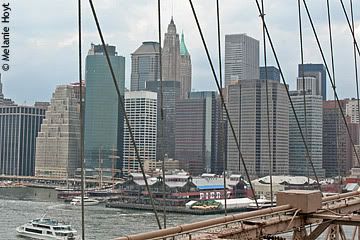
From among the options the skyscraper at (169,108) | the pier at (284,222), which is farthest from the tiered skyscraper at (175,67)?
the pier at (284,222)

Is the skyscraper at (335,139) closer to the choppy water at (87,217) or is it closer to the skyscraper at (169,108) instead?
the choppy water at (87,217)

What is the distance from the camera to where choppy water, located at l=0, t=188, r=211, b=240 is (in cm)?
1387

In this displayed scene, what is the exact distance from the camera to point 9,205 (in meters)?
20.5

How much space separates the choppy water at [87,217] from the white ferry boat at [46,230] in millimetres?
306

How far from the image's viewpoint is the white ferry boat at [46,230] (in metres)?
14.5

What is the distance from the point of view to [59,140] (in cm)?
3081

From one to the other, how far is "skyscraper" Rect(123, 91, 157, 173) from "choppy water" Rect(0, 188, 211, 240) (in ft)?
14.9

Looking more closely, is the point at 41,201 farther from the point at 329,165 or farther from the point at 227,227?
the point at 227,227

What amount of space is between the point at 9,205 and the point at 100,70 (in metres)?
5.86

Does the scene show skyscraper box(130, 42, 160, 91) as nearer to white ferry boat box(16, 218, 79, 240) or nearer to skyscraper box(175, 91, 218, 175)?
skyscraper box(175, 91, 218, 175)

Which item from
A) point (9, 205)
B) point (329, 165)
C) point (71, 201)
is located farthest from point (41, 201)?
point (329, 165)

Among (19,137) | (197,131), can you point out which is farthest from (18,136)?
(197,131)

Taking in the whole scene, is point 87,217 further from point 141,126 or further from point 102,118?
point 141,126

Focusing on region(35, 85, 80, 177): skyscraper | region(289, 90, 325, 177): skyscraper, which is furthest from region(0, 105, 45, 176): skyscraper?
region(289, 90, 325, 177): skyscraper
